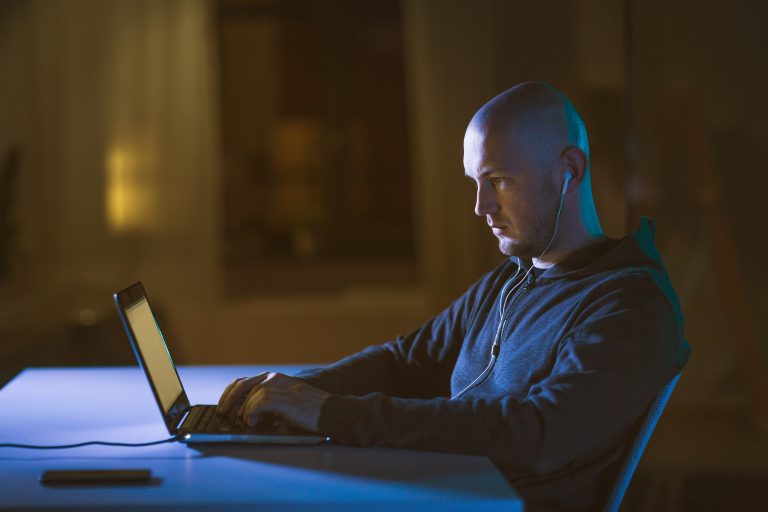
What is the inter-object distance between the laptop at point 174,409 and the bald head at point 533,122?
61 cm

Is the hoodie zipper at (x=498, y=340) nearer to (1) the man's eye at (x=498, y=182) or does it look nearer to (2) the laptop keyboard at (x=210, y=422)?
(1) the man's eye at (x=498, y=182)

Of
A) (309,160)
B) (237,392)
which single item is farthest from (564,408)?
(309,160)

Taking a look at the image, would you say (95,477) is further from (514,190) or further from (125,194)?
(125,194)

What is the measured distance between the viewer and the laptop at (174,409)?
1.42m

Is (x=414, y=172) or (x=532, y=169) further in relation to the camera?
(x=414, y=172)

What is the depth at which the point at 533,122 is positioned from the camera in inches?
62.0

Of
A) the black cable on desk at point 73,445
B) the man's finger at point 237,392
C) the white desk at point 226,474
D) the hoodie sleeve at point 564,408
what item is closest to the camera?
the white desk at point 226,474

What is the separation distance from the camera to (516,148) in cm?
157

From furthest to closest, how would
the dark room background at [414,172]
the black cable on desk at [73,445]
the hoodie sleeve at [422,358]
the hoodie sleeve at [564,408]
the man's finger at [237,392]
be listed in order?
the dark room background at [414,172] < the hoodie sleeve at [422,358] < the man's finger at [237,392] < the black cable on desk at [73,445] < the hoodie sleeve at [564,408]

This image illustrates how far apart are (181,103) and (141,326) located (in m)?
3.74

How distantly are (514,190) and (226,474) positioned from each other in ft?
2.28

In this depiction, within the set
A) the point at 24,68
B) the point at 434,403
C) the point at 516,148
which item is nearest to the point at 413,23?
the point at 24,68

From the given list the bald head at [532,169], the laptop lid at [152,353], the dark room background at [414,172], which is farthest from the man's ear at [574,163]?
the dark room background at [414,172]

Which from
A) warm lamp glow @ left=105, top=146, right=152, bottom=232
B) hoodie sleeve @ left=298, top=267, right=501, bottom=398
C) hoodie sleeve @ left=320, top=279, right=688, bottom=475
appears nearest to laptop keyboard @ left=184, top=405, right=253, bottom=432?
hoodie sleeve @ left=320, top=279, right=688, bottom=475
